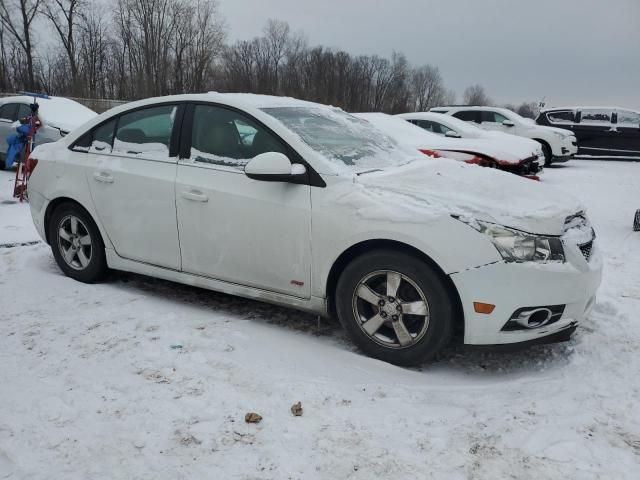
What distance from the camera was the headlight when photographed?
2928mm

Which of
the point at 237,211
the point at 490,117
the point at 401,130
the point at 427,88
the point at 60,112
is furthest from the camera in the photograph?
the point at 427,88

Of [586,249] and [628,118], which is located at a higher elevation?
[628,118]

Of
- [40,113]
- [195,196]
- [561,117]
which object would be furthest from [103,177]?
[561,117]

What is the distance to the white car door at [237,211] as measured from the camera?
11.3ft

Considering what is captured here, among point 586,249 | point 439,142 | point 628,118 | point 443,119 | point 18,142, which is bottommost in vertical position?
point 586,249

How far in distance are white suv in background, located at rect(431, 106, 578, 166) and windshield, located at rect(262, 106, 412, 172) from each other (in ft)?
41.2

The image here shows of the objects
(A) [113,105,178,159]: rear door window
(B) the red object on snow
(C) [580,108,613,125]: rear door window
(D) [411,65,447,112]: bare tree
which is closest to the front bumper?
(A) [113,105,178,159]: rear door window

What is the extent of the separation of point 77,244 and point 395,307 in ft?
9.37

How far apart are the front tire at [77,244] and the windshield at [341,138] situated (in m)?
1.81

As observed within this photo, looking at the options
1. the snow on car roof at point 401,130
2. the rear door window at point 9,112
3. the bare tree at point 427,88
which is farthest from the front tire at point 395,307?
the bare tree at point 427,88

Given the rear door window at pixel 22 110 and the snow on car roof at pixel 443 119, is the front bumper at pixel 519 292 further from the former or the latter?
the rear door window at pixel 22 110

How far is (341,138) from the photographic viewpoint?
13.0ft

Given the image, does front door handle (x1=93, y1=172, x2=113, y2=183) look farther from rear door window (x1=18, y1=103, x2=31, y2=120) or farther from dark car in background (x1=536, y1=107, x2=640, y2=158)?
dark car in background (x1=536, y1=107, x2=640, y2=158)

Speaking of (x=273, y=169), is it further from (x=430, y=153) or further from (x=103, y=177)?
(x=430, y=153)
